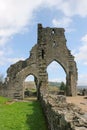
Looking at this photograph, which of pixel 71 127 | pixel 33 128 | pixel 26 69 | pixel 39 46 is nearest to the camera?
pixel 71 127

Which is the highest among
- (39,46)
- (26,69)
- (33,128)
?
(39,46)

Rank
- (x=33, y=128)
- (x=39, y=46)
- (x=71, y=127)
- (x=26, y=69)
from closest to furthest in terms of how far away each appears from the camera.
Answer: (x=71, y=127)
(x=33, y=128)
(x=26, y=69)
(x=39, y=46)

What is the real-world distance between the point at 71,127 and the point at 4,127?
30.2ft

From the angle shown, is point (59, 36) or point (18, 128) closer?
point (18, 128)

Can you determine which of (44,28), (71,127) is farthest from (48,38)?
(71,127)

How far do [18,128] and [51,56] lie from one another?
36754mm

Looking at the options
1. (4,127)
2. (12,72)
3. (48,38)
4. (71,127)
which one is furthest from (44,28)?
(71,127)

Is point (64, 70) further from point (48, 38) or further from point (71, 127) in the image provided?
point (71, 127)

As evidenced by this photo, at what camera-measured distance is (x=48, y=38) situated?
175ft

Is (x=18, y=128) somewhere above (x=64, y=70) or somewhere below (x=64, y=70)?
below

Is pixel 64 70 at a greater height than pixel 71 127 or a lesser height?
greater

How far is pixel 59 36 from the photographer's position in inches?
2098

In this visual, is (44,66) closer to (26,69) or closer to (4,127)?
(26,69)

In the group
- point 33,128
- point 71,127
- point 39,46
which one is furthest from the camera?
point 39,46
